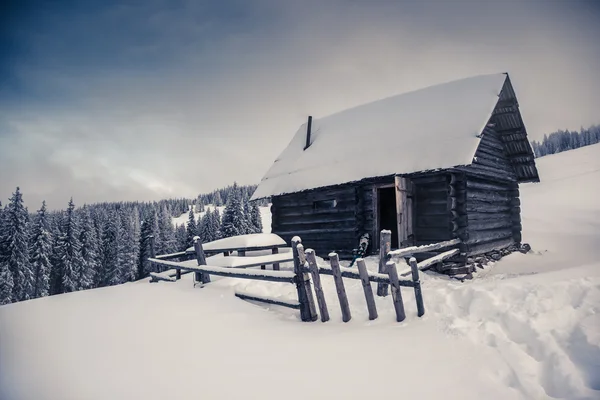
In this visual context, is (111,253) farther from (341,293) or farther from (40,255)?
(341,293)

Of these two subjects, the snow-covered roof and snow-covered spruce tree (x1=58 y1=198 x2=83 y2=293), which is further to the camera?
snow-covered spruce tree (x1=58 y1=198 x2=83 y2=293)

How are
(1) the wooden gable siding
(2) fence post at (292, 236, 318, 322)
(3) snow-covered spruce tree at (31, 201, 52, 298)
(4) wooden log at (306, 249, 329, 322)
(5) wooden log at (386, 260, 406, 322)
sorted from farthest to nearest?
(3) snow-covered spruce tree at (31, 201, 52, 298) < (1) the wooden gable siding < (2) fence post at (292, 236, 318, 322) < (4) wooden log at (306, 249, 329, 322) < (5) wooden log at (386, 260, 406, 322)

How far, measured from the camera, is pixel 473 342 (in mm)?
3686

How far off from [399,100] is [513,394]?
13874 mm

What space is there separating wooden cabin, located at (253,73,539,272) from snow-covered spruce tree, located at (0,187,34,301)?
3384 centimetres

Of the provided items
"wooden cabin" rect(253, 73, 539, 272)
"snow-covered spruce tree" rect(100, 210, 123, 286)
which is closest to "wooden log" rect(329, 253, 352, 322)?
"wooden cabin" rect(253, 73, 539, 272)

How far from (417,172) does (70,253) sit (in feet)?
151

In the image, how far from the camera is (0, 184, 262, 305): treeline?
33.6 m

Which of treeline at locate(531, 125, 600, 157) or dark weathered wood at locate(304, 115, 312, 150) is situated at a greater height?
treeline at locate(531, 125, 600, 157)

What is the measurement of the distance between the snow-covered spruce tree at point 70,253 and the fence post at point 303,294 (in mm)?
45680

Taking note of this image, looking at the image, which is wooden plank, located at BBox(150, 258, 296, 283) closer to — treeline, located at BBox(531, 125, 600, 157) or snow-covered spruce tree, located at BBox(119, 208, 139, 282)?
snow-covered spruce tree, located at BBox(119, 208, 139, 282)

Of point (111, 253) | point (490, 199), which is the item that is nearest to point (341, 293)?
point (490, 199)

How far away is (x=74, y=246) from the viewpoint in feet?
132

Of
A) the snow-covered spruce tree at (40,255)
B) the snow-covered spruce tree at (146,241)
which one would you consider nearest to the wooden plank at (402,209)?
the snow-covered spruce tree at (40,255)
